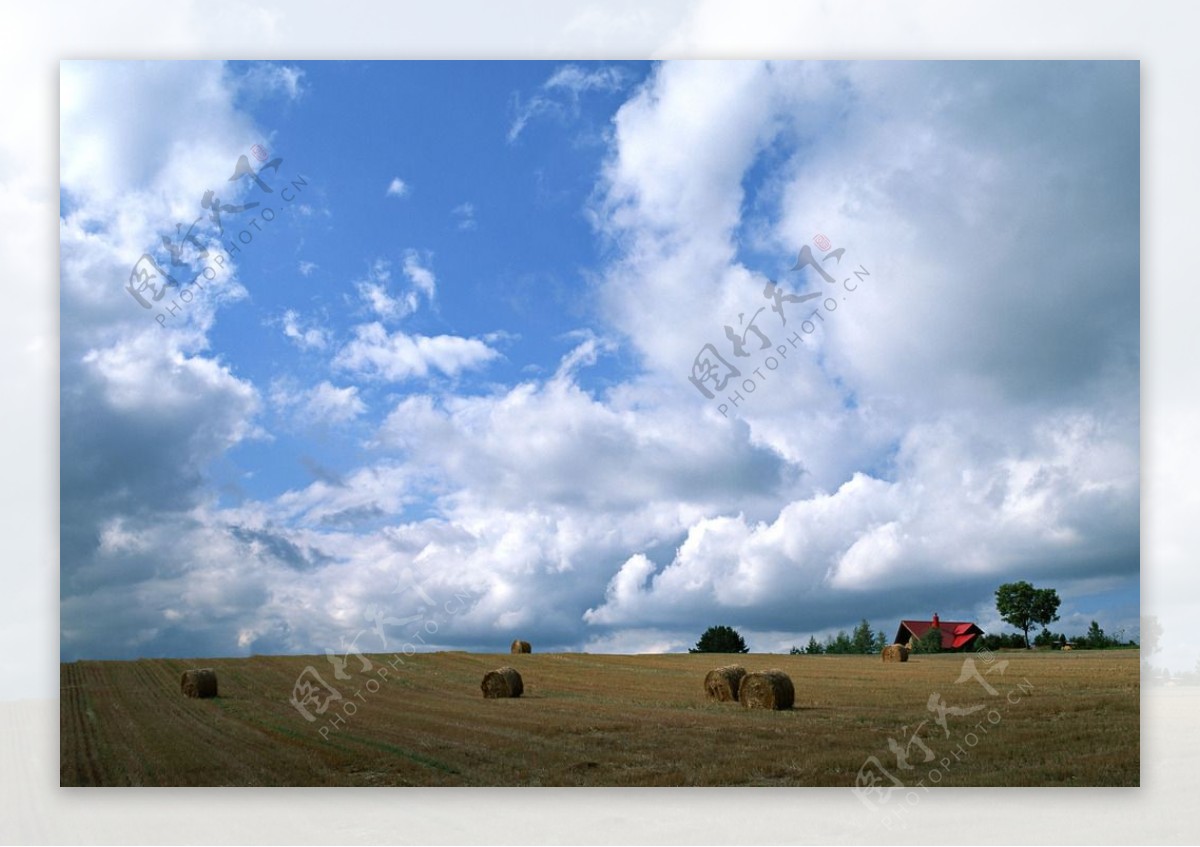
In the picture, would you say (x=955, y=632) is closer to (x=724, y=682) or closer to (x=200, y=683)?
(x=724, y=682)

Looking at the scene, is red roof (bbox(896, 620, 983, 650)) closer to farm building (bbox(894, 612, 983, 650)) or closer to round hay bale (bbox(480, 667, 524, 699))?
farm building (bbox(894, 612, 983, 650))

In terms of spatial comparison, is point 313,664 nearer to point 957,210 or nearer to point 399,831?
point 399,831

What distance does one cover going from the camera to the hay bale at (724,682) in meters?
9.99

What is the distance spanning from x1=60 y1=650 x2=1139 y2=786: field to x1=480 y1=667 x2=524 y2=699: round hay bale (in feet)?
1.97

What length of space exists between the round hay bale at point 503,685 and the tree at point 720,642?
2.04 m

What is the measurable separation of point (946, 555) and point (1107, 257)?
3.11 meters

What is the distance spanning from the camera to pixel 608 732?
9250 mm

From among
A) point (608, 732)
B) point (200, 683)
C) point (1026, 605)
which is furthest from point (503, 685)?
point (1026, 605)

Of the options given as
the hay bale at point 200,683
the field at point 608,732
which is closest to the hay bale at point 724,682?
the field at point 608,732

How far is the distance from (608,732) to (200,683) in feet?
13.1

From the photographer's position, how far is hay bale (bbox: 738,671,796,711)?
10219 mm

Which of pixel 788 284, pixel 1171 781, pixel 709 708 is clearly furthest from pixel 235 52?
pixel 1171 781

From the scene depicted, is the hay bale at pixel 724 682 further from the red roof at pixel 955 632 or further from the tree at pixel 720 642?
the red roof at pixel 955 632

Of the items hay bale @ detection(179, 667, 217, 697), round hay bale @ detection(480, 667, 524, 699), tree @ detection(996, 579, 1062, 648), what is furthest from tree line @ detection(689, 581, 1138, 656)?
hay bale @ detection(179, 667, 217, 697)
